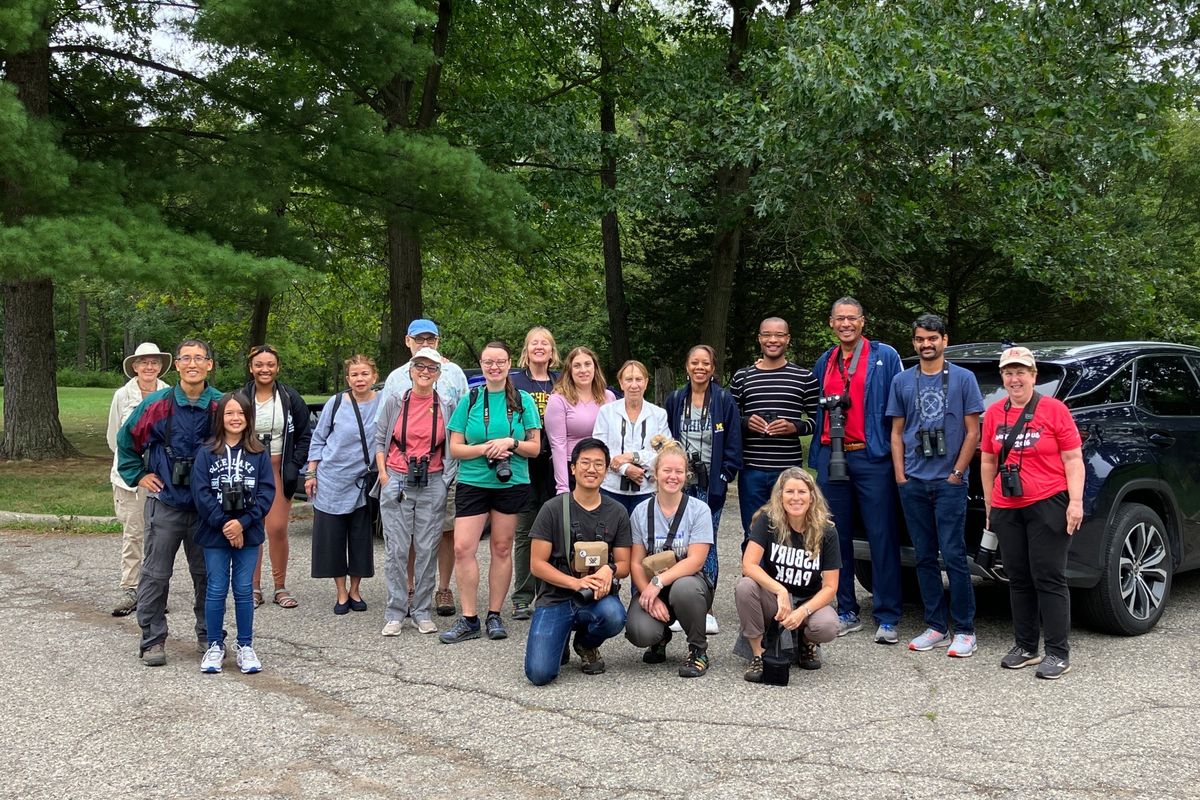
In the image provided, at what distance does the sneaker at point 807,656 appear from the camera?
5.59 metres

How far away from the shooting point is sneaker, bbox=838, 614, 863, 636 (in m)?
6.37

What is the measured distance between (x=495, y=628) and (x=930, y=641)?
8.12ft

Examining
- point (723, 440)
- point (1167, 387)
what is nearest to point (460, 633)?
point (723, 440)

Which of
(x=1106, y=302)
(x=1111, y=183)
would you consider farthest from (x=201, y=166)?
(x=1111, y=183)

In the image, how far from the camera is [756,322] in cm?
2089

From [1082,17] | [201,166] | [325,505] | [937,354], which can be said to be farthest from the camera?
[201,166]

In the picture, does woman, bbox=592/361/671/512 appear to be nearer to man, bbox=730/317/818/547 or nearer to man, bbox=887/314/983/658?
man, bbox=730/317/818/547

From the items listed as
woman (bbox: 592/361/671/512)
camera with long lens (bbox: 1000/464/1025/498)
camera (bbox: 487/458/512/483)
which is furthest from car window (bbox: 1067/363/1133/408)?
camera (bbox: 487/458/512/483)

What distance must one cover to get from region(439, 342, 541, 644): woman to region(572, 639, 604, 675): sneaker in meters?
0.81

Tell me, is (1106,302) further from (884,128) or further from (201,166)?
(201,166)

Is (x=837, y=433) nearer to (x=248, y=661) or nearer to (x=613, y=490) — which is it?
(x=613, y=490)

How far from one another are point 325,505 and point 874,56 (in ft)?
25.8

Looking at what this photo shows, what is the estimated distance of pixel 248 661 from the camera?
564 centimetres

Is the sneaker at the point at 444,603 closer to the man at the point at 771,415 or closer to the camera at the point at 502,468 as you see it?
the camera at the point at 502,468
